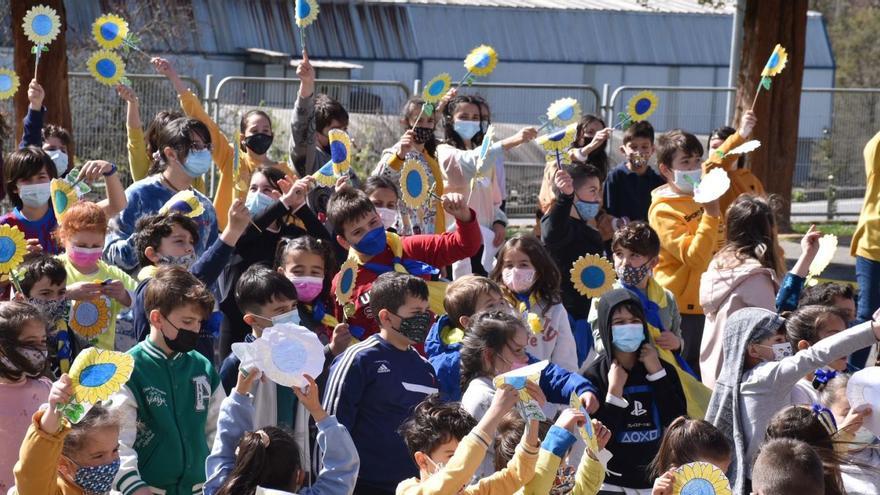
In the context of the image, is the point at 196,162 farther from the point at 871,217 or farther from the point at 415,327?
the point at 871,217

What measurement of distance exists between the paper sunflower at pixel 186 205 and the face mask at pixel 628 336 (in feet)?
7.94

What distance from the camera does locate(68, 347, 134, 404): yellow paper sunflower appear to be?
4.36 metres

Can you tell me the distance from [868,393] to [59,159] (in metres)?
5.47

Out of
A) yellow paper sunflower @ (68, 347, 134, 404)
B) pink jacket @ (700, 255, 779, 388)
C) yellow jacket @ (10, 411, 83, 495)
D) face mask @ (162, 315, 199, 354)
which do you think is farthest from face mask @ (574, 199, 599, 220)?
yellow jacket @ (10, 411, 83, 495)

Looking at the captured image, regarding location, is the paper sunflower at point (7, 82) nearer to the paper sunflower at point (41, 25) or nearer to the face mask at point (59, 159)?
the paper sunflower at point (41, 25)

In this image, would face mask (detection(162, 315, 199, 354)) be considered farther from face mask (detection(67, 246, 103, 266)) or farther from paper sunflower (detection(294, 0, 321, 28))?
→ paper sunflower (detection(294, 0, 321, 28))

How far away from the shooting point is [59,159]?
8961 mm

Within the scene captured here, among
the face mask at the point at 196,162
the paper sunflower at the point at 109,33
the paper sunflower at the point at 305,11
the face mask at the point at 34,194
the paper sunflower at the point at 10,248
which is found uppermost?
the paper sunflower at the point at 305,11

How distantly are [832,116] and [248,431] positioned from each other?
14.3 m

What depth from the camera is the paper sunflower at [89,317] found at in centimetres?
671

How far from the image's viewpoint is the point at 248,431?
4789mm

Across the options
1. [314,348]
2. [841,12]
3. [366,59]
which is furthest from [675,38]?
[314,348]

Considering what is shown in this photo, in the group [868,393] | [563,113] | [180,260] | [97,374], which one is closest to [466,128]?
[563,113]

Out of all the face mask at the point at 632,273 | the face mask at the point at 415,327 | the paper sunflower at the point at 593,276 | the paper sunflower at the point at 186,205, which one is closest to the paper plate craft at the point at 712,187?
the face mask at the point at 632,273
